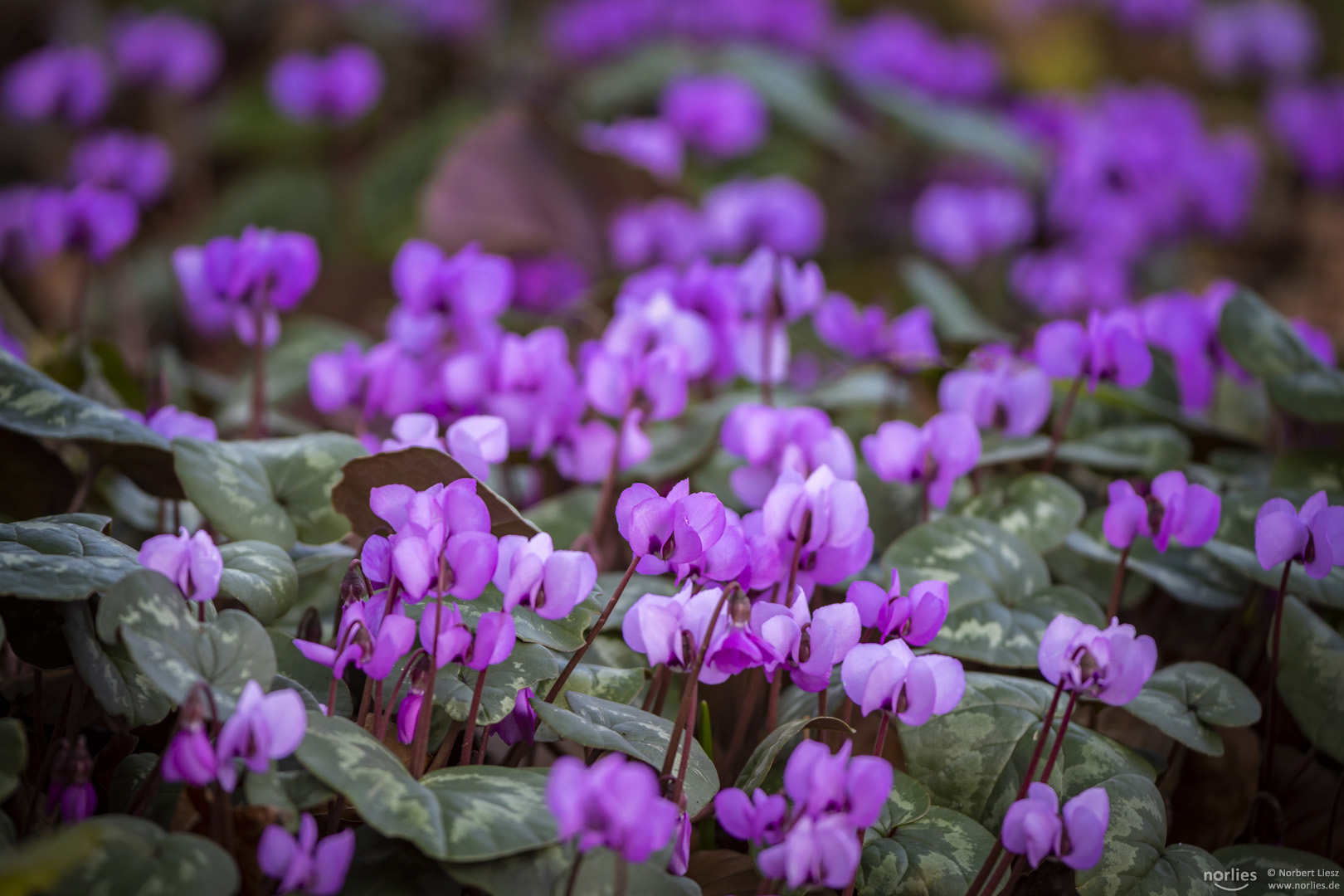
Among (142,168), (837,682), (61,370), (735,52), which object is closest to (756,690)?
(837,682)

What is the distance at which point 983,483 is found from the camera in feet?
3.88

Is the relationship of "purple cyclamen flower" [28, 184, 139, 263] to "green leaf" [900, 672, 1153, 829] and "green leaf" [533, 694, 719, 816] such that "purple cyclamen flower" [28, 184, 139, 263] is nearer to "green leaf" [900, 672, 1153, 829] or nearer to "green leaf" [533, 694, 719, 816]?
"green leaf" [533, 694, 719, 816]

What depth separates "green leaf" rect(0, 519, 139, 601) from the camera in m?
0.64

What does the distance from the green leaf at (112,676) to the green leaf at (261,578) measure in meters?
0.08

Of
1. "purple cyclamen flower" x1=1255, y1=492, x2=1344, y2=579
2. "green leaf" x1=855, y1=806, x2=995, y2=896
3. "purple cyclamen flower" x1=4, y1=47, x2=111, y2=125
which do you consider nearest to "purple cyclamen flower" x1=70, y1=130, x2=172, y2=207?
"purple cyclamen flower" x1=4, y1=47, x2=111, y2=125

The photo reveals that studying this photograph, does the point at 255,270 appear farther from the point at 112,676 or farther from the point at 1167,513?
the point at 1167,513

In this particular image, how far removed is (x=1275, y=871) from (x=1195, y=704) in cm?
13

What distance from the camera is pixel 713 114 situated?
7.07 ft

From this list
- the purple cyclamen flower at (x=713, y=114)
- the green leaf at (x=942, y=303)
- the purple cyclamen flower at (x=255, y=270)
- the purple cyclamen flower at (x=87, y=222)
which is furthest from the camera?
the purple cyclamen flower at (x=713, y=114)

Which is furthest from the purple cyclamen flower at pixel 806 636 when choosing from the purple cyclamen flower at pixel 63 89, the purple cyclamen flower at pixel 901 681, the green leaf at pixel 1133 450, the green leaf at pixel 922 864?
the purple cyclamen flower at pixel 63 89

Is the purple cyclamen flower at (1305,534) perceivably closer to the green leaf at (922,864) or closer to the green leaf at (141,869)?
the green leaf at (922,864)

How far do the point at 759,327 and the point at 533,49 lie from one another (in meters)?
2.51

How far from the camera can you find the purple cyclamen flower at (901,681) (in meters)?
0.65

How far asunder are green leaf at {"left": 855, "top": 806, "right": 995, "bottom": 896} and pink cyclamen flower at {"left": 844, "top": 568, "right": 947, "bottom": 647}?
0.44 feet
